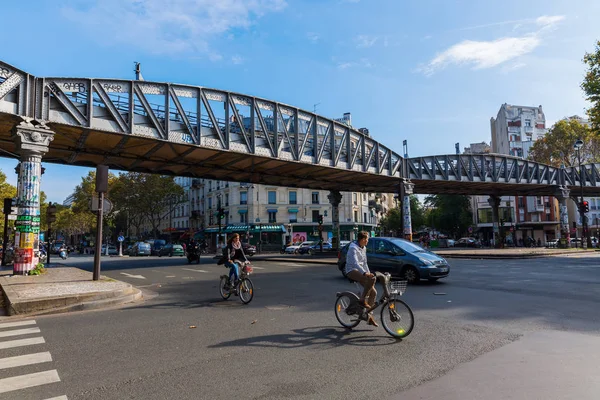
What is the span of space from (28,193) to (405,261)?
46.4 ft

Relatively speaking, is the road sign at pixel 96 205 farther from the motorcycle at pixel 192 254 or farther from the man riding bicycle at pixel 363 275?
the motorcycle at pixel 192 254

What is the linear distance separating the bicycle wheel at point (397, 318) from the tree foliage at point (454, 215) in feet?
243

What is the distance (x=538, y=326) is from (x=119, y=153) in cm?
2139

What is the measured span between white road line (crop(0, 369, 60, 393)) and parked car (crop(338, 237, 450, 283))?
9983 millimetres

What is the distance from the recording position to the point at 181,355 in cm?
537

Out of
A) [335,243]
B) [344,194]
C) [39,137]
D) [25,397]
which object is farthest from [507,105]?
[25,397]

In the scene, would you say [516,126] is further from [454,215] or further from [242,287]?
[242,287]

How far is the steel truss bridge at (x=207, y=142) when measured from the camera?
16734 mm

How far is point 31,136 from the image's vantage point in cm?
1537

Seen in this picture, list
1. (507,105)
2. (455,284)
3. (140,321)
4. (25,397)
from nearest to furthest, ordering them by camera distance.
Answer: (25,397)
(140,321)
(455,284)
(507,105)

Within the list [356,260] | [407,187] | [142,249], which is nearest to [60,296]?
[356,260]

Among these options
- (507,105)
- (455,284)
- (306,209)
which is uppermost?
(507,105)

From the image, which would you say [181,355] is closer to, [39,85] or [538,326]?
[538,326]

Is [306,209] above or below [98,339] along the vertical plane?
Result: above
